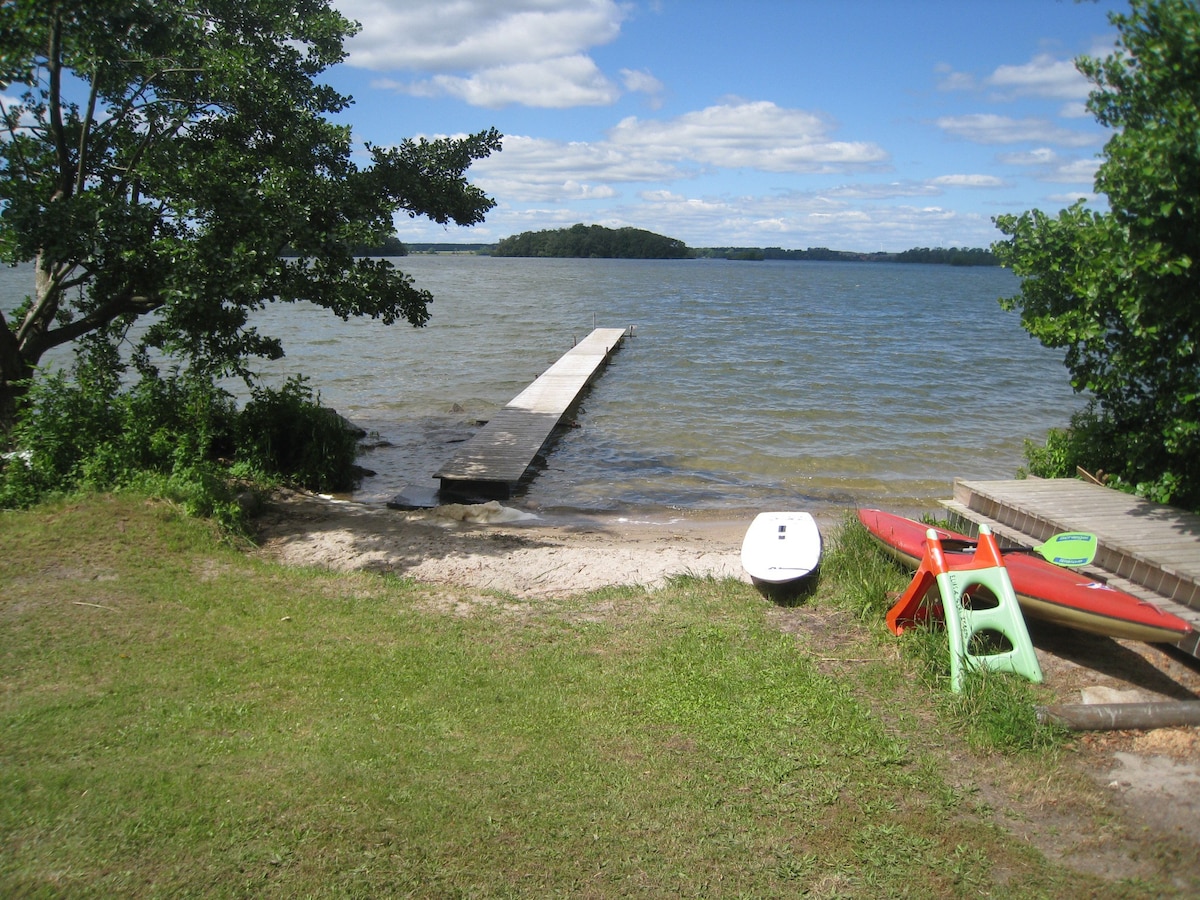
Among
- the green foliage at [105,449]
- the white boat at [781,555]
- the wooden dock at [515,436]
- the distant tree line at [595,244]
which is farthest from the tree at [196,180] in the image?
the distant tree line at [595,244]

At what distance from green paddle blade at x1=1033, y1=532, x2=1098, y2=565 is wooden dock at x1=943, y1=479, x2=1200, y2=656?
493 mm

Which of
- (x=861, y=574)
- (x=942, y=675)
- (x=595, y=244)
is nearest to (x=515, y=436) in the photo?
(x=861, y=574)

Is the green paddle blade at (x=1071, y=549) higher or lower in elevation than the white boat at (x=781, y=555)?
higher

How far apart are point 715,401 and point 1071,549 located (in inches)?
587

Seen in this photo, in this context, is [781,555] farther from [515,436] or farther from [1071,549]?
[515,436]

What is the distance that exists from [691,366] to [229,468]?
725 inches

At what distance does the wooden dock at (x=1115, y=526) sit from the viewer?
6082mm

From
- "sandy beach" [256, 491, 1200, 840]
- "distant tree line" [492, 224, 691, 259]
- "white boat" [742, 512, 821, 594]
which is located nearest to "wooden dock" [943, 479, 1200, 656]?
"sandy beach" [256, 491, 1200, 840]

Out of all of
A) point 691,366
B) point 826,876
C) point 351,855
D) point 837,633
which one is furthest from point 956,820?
point 691,366

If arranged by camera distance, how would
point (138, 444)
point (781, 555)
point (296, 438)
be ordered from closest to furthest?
point (781, 555) → point (138, 444) → point (296, 438)

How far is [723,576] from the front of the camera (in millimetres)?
8133

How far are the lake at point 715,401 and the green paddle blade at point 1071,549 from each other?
6.27 metres

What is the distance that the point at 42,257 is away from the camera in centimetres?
841

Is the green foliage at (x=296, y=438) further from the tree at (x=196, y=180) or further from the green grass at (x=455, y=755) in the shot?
the green grass at (x=455, y=755)
